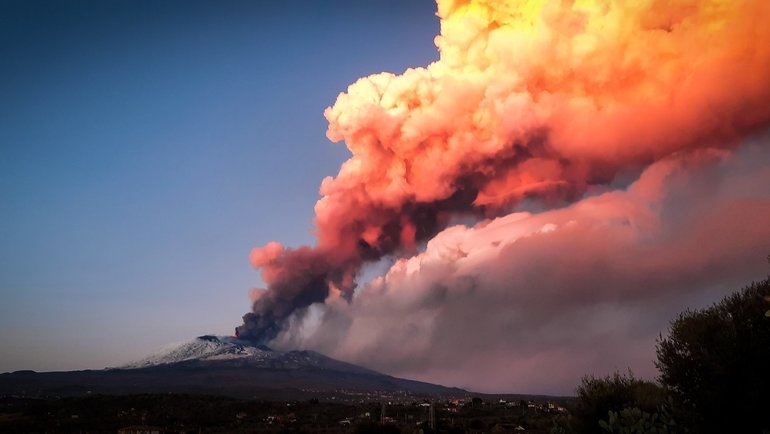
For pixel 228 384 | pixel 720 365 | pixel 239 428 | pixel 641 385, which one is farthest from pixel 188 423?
pixel 228 384

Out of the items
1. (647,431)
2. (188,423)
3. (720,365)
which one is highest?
(720,365)

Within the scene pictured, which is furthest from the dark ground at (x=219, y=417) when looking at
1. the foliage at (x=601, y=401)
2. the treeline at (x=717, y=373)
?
the treeline at (x=717, y=373)

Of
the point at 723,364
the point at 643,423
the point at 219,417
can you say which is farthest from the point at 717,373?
the point at 219,417

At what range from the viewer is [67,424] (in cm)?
6288

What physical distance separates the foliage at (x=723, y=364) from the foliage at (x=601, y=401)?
3495 mm

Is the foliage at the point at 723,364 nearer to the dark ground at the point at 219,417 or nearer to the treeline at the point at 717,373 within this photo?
the treeline at the point at 717,373

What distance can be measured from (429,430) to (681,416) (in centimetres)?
3176

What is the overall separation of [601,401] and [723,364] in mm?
5440

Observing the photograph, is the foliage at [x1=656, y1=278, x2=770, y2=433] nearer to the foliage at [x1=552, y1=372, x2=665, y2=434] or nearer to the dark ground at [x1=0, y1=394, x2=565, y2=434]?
the foliage at [x1=552, y1=372, x2=665, y2=434]

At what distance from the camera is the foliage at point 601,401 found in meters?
15.3

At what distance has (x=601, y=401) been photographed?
15.8 metres

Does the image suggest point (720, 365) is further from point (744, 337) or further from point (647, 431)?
point (647, 431)

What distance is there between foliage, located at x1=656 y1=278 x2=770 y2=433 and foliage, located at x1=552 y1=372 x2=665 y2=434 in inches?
138

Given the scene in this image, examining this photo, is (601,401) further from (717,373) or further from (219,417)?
(219,417)
